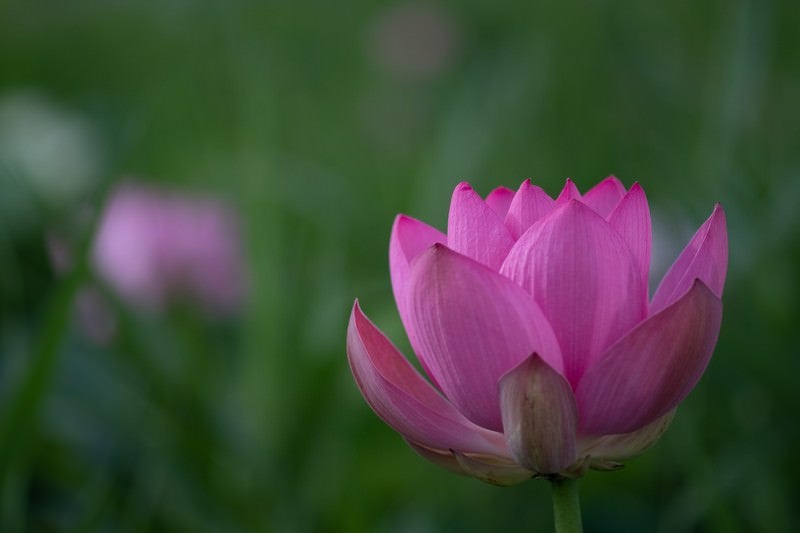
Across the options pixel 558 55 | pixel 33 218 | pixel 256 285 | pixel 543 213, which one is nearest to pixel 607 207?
pixel 543 213

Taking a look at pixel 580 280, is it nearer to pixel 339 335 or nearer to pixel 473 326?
pixel 473 326

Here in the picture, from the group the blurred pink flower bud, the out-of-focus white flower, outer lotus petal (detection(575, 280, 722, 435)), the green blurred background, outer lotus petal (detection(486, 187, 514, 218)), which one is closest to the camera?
outer lotus petal (detection(575, 280, 722, 435))

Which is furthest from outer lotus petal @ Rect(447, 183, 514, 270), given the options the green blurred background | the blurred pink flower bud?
the blurred pink flower bud

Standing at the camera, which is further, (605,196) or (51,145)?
(51,145)

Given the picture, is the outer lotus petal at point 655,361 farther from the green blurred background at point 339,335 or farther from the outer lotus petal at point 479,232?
the green blurred background at point 339,335

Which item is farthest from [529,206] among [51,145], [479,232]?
[51,145]

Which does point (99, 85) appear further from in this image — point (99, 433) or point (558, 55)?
point (99, 433)

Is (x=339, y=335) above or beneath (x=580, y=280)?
beneath

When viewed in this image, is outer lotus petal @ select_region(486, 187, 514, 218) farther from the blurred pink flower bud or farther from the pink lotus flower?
the blurred pink flower bud

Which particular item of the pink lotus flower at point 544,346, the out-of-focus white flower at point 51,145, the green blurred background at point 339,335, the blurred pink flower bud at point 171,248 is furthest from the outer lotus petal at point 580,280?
the out-of-focus white flower at point 51,145
